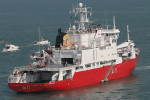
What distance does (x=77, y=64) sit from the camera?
180 ft

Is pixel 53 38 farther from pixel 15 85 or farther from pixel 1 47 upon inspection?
pixel 15 85

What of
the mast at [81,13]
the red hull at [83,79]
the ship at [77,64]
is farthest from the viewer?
the mast at [81,13]

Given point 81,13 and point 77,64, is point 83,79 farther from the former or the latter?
point 81,13

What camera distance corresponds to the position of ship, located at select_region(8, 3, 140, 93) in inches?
2034

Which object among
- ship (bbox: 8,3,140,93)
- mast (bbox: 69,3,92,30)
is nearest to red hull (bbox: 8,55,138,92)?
ship (bbox: 8,3,140,93)

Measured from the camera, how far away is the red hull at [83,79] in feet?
166

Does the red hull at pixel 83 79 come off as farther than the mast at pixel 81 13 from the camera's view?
No

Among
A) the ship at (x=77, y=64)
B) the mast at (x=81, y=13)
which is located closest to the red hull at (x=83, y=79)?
the ship at (x=77, y=64)

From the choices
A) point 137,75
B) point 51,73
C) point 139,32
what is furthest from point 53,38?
point 51,73

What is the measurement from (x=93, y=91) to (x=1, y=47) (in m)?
50.4

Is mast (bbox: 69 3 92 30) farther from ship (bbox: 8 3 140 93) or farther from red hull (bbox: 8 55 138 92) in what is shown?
red hull (bbox: 8 55 138 92)

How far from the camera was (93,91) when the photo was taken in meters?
53.5

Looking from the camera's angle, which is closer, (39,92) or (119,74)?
(39,92)

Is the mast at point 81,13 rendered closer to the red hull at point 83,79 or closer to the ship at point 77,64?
the ship at point 77,64
